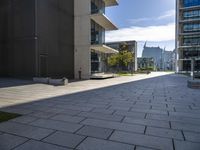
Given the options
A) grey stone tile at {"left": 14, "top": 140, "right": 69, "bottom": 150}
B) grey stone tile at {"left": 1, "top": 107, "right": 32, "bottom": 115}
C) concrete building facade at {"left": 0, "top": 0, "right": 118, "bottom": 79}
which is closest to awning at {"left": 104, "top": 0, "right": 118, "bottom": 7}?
concrete building facade at {"left": 0, "top": 0, "right": 118, "bottom": 79}

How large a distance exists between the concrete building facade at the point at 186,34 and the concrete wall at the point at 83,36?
118 feet

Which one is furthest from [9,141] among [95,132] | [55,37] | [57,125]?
[55,37]

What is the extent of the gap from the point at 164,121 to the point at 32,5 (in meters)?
16.8

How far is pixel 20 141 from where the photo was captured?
405 centimetres

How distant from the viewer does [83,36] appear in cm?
2425

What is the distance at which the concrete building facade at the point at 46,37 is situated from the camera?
1823 cm

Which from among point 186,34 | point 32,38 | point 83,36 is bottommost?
point 32,38

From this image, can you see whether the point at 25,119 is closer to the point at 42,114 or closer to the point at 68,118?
the point at 42,114

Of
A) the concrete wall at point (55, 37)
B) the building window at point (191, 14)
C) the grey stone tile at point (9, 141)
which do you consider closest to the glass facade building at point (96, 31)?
the concrete wall at point (55, 37)

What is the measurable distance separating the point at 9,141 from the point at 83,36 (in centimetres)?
2112

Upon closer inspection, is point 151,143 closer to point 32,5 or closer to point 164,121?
point 164,121

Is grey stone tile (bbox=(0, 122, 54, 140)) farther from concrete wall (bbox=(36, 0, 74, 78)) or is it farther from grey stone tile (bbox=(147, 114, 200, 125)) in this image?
concrete wall (bbox=(36, 0, 74, 78))

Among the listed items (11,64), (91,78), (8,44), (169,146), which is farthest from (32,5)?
(169,146)

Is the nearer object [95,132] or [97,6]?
[95,132]
